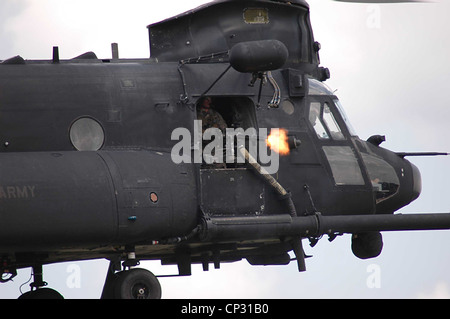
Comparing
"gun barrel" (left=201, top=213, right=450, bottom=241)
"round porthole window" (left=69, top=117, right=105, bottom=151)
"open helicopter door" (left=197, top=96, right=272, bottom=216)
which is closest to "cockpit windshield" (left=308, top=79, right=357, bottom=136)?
"open helicopter door" (left=197, top=96, right=272, bottom=216)

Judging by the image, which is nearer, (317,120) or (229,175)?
(229,175)

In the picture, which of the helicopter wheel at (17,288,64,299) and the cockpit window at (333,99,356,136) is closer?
the helicopter wheel at (17,288,64,299)

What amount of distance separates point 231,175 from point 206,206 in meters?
0.64

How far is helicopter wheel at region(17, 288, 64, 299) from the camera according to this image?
1811 centimetres

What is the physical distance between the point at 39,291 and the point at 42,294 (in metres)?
0.09

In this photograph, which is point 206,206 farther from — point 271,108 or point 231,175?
point 271,108

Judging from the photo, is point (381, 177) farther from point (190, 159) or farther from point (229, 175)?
point (190, 159)

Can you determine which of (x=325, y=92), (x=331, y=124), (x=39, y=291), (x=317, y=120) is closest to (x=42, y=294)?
(x=39, y=291)

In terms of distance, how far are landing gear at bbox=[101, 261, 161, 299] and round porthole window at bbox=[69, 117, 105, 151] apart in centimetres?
187

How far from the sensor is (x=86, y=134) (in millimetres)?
17141

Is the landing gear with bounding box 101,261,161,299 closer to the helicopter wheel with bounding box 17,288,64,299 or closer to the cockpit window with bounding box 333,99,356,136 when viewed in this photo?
the helicopter wheel with bounding box 17,288,64,299
